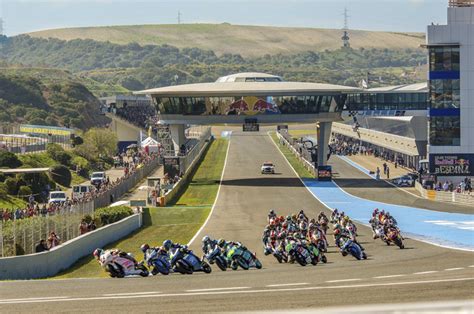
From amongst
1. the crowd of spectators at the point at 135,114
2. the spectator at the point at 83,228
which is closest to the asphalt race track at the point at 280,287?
the spectator at the point at 83,228

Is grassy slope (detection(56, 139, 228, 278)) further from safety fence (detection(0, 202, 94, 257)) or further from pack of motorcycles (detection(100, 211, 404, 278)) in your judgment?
pack of motorcycles (detection(100, 211, 404, 278))

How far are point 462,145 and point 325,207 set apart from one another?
25871 mm

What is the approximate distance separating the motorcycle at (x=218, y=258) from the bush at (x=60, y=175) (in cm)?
4689

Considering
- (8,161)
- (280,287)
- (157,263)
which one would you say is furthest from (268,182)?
(280,287)

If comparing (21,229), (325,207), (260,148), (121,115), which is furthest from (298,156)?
(21,229)

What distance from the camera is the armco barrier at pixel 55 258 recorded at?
34.7 metres

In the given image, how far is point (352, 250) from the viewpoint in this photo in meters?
39.2

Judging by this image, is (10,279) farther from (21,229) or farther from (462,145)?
(462,145)

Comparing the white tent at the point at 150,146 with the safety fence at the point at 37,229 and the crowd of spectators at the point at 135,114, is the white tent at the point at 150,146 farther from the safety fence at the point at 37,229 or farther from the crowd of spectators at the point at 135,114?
the safety fence at the point at 37,229

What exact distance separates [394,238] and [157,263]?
13.4 metres

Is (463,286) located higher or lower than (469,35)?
lower

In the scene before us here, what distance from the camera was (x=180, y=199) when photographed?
7419cm

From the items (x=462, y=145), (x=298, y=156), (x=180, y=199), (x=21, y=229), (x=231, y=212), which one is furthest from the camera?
(x=298, y=156)

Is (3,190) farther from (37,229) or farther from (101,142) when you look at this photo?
(101,142)
